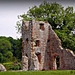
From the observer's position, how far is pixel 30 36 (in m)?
26.3

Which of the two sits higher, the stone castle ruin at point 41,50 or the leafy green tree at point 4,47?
the leafy green tree at point 4,47

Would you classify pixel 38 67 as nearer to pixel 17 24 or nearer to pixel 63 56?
pixel 63 56

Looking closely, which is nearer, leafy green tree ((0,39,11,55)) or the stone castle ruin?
the stone castle ruin

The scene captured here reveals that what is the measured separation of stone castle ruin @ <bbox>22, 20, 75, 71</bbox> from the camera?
25547 mm

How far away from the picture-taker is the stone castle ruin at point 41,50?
25.5m

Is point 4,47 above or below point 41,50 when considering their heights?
above

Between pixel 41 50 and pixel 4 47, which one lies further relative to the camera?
pixel 4 47

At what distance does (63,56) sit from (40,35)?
3.60 m

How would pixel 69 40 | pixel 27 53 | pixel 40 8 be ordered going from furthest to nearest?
pixel 40 8 < pixel 69 40 < pixel 27 53

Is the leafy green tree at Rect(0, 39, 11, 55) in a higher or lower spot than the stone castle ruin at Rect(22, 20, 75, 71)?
higher

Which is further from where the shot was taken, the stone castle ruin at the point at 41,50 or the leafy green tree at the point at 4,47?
the leafy green tree at the point at 4,47

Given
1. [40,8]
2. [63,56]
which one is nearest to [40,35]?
[63,56]

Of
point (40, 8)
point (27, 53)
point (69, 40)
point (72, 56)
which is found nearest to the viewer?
point (72, 56)

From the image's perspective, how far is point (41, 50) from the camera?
88.5 feet
